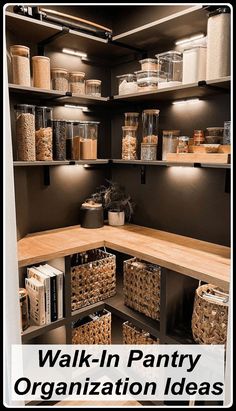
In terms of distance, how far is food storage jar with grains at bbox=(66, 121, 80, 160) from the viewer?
7.30 feet

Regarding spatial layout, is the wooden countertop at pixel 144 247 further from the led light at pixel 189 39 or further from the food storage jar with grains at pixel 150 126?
the led light at pixel 189 39

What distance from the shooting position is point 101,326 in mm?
2234

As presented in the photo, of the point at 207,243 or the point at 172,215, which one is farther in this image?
the point at 172,215

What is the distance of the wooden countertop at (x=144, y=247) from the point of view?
159 centimetres

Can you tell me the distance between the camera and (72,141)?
2.23 metres

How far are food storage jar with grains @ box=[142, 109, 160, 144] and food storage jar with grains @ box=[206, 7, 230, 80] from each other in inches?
23.7

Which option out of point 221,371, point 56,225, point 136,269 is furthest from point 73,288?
point 221,371

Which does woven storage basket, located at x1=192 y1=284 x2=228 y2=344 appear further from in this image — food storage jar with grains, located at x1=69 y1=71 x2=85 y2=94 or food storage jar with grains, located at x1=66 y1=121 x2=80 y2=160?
food storage jar with grains, located at x1=69 y1=71 x2=85 y2=94

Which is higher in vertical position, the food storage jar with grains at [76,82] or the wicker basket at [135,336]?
the food storage jar with grains at [76,82]

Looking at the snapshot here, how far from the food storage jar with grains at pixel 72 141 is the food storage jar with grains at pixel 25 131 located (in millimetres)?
335

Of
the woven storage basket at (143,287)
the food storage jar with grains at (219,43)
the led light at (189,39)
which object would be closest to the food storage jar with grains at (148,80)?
the led light at (189,39)

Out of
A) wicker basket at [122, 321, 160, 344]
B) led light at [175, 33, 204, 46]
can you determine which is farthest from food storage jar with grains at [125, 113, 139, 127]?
wicker basket at [122, 321, 160, 344]

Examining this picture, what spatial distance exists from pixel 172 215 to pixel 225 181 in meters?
0.51

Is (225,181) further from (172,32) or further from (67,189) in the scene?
(67,189)
